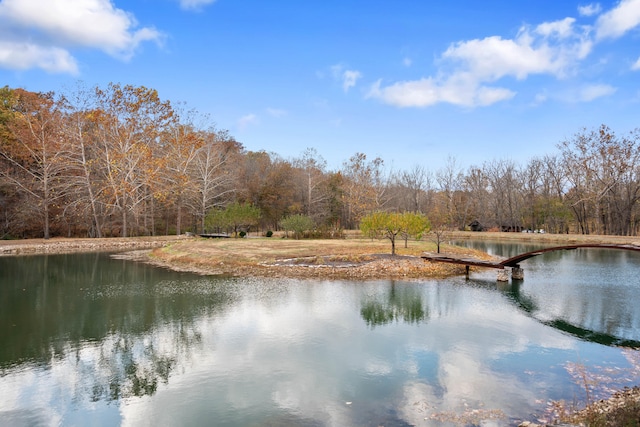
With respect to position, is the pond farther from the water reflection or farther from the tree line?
the tree line

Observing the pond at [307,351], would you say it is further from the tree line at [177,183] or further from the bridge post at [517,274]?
the tree line at [177,183]

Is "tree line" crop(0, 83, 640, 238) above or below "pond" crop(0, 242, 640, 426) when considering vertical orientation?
above

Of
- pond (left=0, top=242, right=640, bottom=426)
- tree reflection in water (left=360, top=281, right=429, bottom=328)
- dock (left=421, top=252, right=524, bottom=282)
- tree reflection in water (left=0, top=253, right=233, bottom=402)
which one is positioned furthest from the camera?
dock (left=421, top=252, right=524, bottom=282)

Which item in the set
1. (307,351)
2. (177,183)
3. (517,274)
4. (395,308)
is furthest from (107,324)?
(177,183)

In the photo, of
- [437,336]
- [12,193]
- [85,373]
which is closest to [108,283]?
[85,373]

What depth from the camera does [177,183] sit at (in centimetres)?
4919

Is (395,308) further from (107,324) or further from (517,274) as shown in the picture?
(107,324)

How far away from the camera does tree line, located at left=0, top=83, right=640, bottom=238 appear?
4475 centimetres

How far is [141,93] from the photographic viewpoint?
1864 inches

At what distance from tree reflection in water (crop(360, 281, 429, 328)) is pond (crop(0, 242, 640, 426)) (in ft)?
0.27

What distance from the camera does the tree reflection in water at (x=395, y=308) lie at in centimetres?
1599

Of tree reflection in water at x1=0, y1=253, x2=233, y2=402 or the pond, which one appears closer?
the pond

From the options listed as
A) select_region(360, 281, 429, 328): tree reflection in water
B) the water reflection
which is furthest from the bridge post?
select_region(360, 281, 429, 328): tree reflection in water

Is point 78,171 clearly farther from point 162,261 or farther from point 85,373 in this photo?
point 85,373
